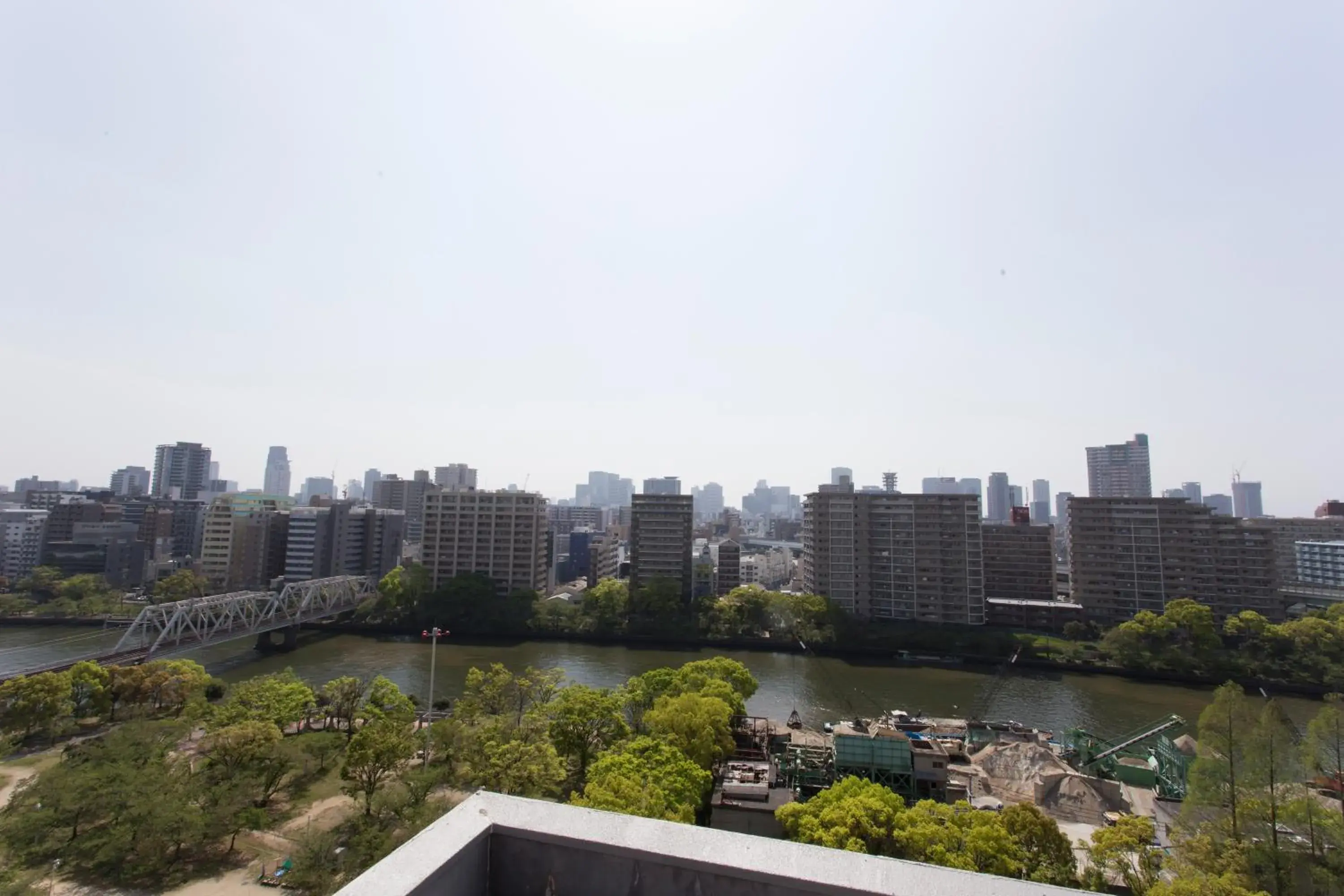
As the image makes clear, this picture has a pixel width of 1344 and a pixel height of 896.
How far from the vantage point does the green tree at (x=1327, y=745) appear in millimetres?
7332

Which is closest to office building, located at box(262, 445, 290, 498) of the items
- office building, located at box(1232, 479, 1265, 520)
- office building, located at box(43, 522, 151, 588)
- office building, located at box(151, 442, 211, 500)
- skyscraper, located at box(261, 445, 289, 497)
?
skyscraper, located at box(261, 445, 289, 497)

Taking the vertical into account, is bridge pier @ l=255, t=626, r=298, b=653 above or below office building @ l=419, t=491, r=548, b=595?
below

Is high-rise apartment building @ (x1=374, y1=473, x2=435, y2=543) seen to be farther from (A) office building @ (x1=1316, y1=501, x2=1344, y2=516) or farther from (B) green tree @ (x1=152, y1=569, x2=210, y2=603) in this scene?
(A) office building @ (x1=1316, y1=501, x2=1344, y2=516)

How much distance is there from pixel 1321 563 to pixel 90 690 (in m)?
52.5

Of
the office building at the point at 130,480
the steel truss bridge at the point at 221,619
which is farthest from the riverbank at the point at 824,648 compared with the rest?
the office building at the point at 130,480

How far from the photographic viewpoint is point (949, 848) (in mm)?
6477

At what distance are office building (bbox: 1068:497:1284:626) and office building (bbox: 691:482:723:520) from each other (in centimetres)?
8624

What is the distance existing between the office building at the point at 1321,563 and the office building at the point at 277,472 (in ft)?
336

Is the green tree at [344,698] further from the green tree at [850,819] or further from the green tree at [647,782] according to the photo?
the green tree at [850,819]

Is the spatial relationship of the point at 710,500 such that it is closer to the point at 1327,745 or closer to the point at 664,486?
the point at 664,486

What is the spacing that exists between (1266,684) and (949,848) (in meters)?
19.6

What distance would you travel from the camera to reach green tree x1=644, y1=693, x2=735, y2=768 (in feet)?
31.2

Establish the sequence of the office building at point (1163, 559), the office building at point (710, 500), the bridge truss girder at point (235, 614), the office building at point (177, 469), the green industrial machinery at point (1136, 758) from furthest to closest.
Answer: the office building at point (710, 500) → the office building at point (177, 469) → the office building at point (1163, 559) → the bridge truss girder at point (235, 614) → the green industrial machinery at point (1136, 758)

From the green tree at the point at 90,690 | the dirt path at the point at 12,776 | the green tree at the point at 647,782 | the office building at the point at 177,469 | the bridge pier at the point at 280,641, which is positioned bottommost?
the bridge pier at the point at 280,641
